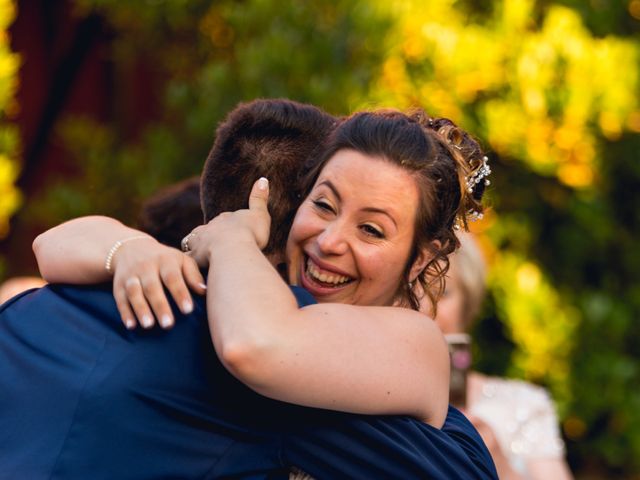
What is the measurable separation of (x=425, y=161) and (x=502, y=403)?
2.59m

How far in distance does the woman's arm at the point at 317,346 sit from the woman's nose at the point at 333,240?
0.22 metres

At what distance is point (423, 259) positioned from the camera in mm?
2463

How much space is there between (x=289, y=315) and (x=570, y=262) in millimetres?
4210

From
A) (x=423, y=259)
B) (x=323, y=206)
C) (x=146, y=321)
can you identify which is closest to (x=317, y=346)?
(x=146, y=321)

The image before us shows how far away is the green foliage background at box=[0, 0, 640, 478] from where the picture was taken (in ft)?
16.2

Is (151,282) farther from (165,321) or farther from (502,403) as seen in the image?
(502,403)

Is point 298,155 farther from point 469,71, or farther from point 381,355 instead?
point 469,71

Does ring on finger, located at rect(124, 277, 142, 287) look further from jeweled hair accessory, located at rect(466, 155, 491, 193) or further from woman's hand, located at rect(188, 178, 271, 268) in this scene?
jeweled hair accessory, located at rect(466, 155, 491, 193)

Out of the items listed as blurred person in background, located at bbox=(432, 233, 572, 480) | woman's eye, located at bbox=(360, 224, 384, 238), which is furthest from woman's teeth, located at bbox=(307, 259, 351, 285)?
blurred person in background, located at bbox=(432, 233, 572, 480)

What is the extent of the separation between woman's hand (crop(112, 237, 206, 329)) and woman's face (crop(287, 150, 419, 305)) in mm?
361

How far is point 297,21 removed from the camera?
4.93m

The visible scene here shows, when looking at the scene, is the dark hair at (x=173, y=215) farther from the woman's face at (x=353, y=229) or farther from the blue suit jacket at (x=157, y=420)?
the blue suit jacket at (x=157, y=420)

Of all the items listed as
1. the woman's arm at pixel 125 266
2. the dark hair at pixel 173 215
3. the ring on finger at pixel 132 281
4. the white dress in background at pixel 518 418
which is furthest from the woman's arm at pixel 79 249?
the white dress in background at pixel 518 418

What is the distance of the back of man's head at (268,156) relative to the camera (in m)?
2.41
